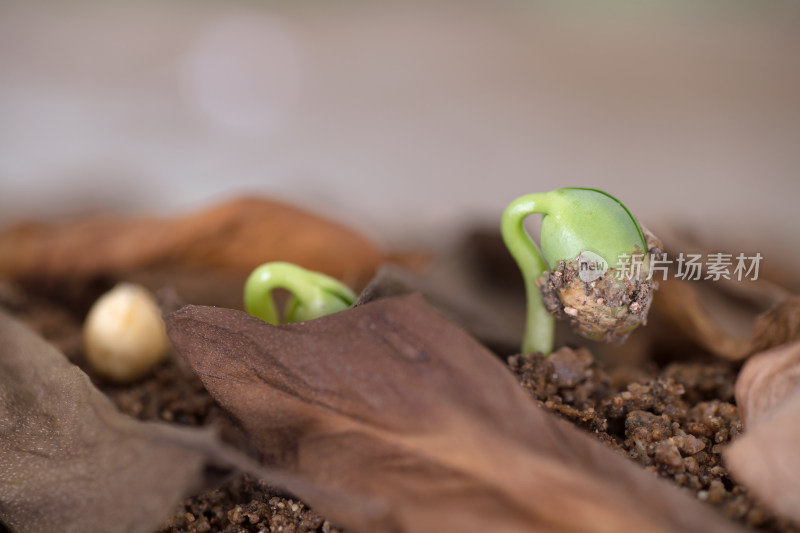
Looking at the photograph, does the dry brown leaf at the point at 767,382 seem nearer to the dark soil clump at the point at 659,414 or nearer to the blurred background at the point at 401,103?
the dark soil clump at the point at 659,414

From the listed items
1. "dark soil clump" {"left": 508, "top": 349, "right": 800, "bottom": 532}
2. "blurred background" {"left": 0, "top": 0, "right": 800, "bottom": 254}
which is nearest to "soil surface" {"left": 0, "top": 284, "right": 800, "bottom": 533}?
"dark soil clump" {"left": 508, "top": 349, "right": 800, "bottom": 532}

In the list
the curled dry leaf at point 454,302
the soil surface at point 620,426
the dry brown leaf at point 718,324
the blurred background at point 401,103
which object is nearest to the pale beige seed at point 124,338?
the soil surface at point 620,426

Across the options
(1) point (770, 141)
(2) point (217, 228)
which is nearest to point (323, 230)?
(2) point (217, 228)

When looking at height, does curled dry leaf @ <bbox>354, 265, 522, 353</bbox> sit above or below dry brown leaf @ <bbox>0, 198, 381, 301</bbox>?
above

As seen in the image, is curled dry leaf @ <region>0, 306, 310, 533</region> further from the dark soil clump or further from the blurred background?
the blurred background

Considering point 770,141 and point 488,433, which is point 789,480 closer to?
point 488,433

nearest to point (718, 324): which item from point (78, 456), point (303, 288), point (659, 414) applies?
point (659, 414)
